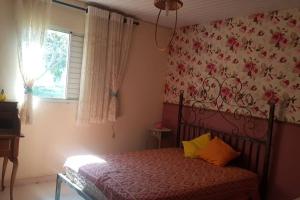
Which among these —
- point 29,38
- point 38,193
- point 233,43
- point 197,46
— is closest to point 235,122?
point 233,43

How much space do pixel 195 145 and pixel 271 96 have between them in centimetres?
113

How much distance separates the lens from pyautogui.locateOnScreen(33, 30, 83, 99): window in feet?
11.2

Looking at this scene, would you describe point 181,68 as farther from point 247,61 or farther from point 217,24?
point 247,61

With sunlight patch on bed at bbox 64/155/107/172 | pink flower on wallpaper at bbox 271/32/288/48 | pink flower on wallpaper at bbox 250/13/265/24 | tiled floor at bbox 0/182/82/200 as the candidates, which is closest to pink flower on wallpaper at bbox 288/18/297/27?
pink flower on wallpaper at bbox 271/32/288/48

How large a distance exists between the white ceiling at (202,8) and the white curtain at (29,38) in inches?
28.9

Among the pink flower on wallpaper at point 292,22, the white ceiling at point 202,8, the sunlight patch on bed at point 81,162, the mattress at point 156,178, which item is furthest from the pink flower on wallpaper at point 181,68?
the sunlight patch on bed at point 81,162

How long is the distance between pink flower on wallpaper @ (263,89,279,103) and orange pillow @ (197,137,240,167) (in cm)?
75

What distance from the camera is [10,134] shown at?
2703mm

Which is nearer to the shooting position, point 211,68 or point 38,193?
point 38,193

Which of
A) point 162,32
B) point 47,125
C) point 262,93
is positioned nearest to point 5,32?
point 47,125

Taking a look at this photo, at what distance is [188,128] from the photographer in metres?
4.17

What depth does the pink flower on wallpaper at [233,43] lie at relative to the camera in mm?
3582

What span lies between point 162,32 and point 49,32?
185 cm

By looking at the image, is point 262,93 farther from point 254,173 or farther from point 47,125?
point 47,125
